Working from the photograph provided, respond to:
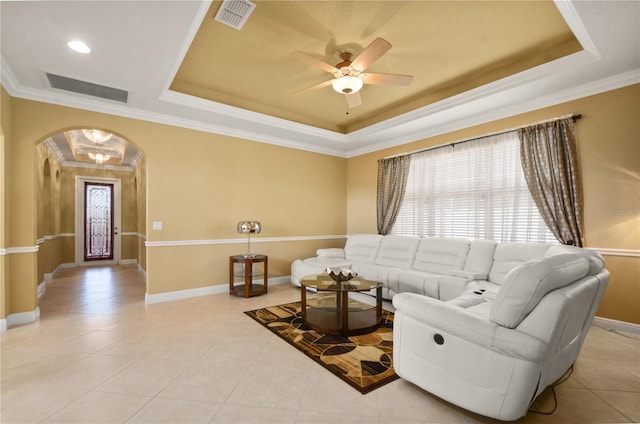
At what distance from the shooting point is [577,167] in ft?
11.9

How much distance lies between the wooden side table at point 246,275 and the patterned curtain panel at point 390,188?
7.95ft

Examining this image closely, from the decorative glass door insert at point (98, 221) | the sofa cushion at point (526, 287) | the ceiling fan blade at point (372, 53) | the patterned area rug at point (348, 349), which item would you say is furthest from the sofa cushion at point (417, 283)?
the decorative glass door insert at point (98, 221)

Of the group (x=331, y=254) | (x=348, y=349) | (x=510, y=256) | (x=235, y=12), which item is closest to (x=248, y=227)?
(x=331, y=254)

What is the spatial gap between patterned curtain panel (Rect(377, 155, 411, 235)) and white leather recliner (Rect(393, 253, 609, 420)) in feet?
11.6

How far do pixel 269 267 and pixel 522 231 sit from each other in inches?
162

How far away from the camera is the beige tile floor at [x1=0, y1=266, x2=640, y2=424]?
1.96 meters

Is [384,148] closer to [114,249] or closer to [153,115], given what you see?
[153,115]

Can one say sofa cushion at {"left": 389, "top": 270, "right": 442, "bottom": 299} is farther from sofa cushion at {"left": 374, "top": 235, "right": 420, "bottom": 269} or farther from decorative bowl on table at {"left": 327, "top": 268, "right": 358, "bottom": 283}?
decorative bowl on table at {"left": 327, "top": 268, "right": 358, "bottom": 283}

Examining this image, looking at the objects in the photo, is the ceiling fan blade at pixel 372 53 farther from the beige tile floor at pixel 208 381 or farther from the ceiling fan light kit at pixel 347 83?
the beige tile floor at pixel 208 381

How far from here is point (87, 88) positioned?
3.66m

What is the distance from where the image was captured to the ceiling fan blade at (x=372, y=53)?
2590mm

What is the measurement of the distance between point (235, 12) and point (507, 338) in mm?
3186

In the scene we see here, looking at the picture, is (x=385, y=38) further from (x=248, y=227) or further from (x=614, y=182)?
(x=248, y=227)

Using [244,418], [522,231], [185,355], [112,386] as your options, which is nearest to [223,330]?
[185,355]
